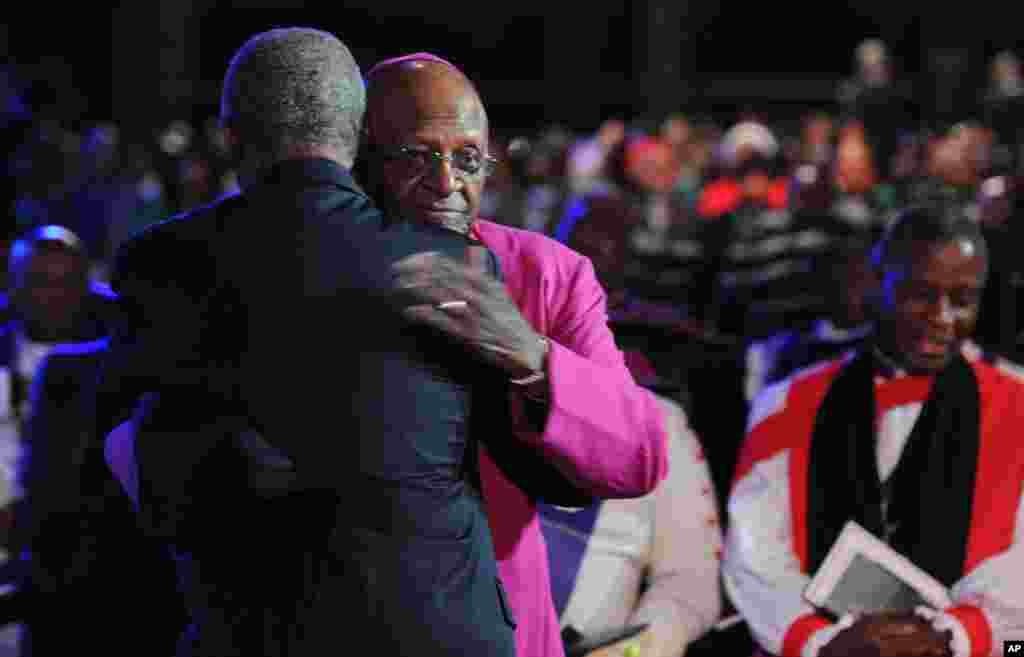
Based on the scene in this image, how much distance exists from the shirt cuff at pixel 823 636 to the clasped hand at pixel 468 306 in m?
1.56

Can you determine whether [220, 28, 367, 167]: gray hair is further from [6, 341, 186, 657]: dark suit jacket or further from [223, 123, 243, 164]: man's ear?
[6, 341, 186, 657]: dark suit jacket

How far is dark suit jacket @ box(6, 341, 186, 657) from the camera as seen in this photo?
3.26 m

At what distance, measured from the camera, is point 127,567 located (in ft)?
10.8

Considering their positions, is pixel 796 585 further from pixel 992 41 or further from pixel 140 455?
pixel 992 41

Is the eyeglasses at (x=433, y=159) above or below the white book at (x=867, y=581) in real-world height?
above

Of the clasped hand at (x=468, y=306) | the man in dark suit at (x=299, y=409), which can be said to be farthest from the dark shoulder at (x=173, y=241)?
the clasped hand at (x=468, y=306)

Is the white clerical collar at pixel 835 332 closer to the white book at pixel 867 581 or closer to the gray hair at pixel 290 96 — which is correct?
the white book at pixel 867 581

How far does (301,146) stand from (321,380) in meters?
0.29

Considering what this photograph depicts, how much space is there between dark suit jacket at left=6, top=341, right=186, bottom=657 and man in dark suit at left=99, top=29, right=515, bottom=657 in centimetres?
171

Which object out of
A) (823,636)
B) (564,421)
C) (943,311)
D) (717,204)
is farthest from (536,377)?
(717,204)

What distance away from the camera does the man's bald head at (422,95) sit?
6.30ft

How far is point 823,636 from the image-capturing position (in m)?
2.88

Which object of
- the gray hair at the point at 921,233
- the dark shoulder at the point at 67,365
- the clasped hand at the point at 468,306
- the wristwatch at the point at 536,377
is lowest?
the dark shoulder at the point at 67,365

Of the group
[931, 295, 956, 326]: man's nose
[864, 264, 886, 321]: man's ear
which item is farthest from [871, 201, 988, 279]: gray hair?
[931, 295, 956, 326]: man's nose
